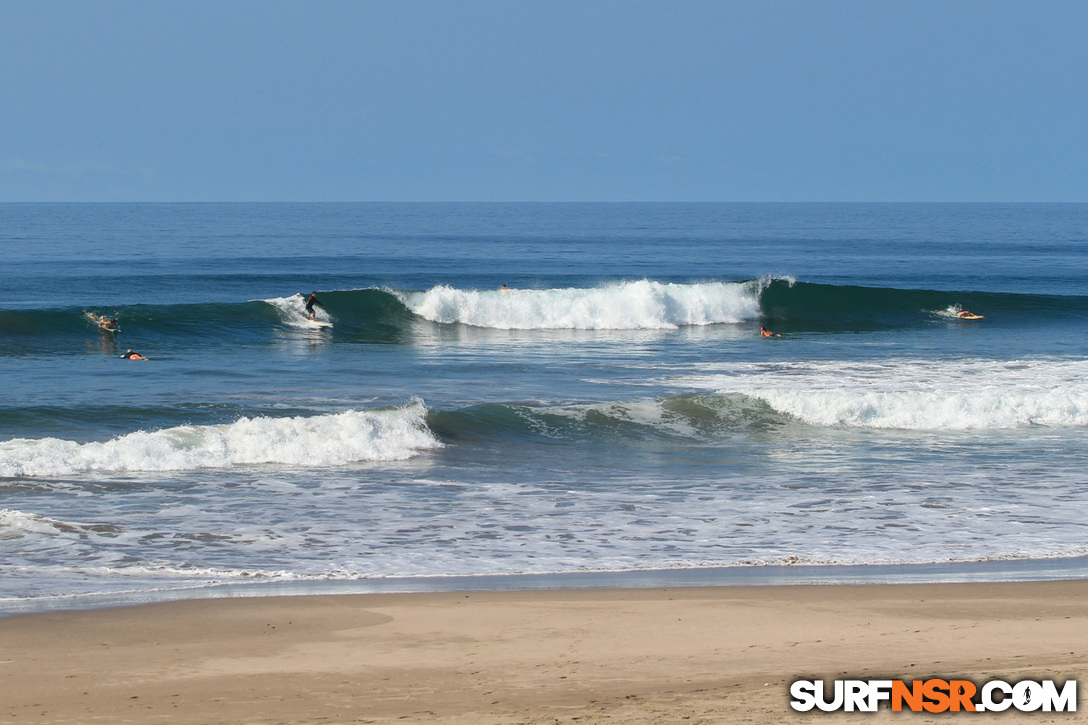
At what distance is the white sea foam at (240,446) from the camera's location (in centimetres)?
1328

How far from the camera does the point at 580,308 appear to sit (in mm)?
32469

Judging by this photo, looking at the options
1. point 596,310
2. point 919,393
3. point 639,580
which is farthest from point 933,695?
point 596,310

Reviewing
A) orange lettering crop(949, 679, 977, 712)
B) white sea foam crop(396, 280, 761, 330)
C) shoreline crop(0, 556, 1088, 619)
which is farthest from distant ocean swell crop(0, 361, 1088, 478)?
white sea foam crop(396, 280, 761, 330)

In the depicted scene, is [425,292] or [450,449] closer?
[450,449]

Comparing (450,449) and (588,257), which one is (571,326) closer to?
(450,449)

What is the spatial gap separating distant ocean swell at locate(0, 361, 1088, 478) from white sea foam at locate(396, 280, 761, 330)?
10.8 metres

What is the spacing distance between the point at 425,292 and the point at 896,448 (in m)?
20.6

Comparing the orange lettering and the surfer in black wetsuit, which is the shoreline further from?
the surfer in black wetsuit

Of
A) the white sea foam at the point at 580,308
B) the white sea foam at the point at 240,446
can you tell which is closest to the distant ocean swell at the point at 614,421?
the white sea foam at the point at 240,446

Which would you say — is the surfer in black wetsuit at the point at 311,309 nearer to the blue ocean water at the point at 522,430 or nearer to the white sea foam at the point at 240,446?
the blue ocean water at the point at 522,430

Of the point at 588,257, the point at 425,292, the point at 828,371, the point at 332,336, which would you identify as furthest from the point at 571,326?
the point at 588,257

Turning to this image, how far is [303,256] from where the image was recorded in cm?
5034

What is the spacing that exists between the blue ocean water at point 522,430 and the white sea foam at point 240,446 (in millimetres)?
44

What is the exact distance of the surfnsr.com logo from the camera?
5.70m
